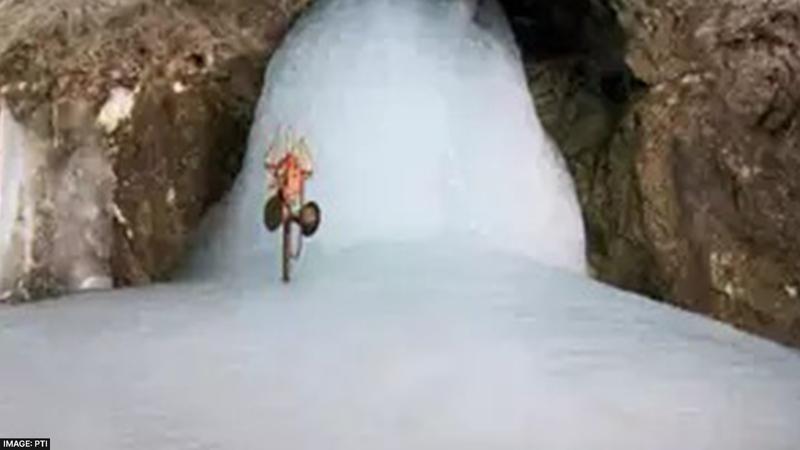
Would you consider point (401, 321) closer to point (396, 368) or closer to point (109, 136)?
point (396, 368)

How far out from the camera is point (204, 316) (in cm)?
614

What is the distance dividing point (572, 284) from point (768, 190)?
1.55 meters

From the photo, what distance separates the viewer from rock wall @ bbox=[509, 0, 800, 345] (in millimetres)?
7227

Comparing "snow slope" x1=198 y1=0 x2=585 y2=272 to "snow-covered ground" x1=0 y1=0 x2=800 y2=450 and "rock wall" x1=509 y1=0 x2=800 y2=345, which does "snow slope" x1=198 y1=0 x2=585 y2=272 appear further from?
"rock wall" x1=509 y1=0 x2=800 y2=345

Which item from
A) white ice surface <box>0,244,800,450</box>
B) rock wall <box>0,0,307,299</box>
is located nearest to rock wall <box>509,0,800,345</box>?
white ice surface <box>0,244,800,450</box>

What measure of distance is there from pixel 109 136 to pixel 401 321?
11.3ft

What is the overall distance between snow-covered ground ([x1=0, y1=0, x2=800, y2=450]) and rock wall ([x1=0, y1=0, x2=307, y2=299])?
37 centimetres

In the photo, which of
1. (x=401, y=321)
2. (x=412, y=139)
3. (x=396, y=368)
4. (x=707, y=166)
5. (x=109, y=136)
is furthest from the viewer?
(x=109, y=136)

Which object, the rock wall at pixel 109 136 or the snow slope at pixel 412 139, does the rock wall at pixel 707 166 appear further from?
the rock wall at pixel 109 136

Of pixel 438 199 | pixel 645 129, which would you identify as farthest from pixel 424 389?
pixel 645 129

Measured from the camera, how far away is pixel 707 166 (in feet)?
24.5

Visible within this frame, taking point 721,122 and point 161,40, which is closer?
point 721,122

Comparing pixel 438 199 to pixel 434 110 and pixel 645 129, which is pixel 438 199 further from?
pixel 645 129

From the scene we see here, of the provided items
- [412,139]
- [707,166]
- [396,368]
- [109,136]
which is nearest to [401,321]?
[396,368]
